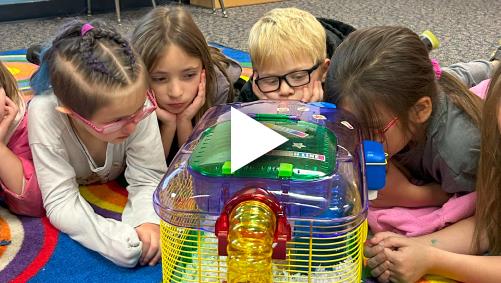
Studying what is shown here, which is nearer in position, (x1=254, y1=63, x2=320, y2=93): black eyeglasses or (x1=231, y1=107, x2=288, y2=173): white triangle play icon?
(x1=231, y1=107, x2=288, y2=173): white triangle play icon

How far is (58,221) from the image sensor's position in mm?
1037

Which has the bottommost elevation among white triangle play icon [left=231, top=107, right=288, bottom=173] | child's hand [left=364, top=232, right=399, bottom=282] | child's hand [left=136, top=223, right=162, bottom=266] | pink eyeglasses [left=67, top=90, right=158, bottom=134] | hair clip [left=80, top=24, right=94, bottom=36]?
child's hand [left=136, top=223, right=162, bottom=266]

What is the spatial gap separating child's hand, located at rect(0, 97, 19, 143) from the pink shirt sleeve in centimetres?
3

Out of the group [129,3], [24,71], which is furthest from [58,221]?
[129,3]

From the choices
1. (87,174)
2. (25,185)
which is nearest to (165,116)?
(87,174)

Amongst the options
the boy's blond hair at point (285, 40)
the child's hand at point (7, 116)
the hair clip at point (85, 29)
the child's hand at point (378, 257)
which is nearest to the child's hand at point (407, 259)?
the child's hand at point (378, 257)

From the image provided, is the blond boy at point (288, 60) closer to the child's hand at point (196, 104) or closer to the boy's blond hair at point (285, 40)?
the boy's blond hair at point (285, 40)

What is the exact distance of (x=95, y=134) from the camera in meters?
0.99

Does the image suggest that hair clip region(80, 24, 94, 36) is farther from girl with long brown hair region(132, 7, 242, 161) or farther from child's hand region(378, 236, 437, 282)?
child's hand region(378, 236, 437, 282)

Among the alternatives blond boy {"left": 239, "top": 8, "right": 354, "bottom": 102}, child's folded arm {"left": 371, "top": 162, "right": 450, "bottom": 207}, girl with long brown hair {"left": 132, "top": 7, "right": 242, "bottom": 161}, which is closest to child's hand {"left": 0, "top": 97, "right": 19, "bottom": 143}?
girl with long brown hair {"left": 132, "top": 7, "right": 242, "bottom": 161}

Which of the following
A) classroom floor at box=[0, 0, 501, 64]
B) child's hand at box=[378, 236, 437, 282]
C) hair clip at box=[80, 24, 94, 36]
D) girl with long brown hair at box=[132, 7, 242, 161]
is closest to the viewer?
child's hand at box=[378, 236, 437, 282]

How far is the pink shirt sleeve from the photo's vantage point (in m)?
1.08

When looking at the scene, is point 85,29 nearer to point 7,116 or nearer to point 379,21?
point 7,116

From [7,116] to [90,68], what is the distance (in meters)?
0.25
